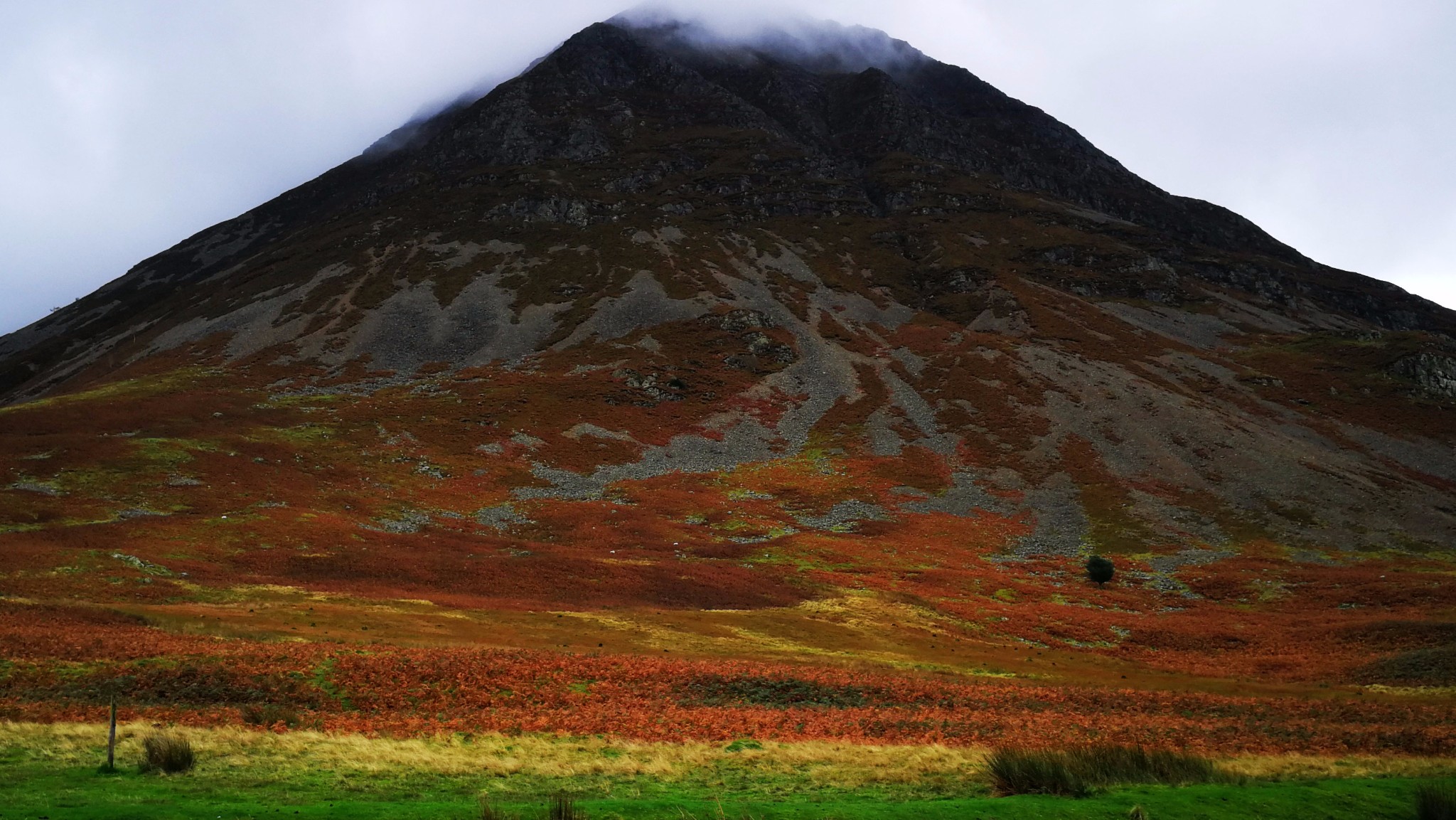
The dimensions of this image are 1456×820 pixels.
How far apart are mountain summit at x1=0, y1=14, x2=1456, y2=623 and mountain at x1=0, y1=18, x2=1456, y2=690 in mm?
699

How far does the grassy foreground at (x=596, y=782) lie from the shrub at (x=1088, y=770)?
73 centimetres

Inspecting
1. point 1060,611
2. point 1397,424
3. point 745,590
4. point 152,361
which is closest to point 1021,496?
point 1060,611

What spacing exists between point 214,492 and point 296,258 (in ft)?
460

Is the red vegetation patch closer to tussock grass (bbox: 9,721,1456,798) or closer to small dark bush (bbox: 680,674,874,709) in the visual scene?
small dark bush (bbox: 680,674,874,709)

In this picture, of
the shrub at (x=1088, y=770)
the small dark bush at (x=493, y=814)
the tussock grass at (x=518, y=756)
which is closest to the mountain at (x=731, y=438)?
the tussock grass at (x=518, y=756)

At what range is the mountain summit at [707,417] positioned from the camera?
69.8m

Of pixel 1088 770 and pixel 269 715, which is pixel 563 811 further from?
pixel 269 715

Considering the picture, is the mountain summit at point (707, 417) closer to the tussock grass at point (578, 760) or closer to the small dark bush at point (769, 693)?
the small dark bush at point (769, 693)

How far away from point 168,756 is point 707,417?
352ft

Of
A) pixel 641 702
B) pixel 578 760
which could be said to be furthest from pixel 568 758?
pixel 641 702

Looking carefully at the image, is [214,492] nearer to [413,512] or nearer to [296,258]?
[413,512]

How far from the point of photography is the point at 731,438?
118m

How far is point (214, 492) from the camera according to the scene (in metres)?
71.6

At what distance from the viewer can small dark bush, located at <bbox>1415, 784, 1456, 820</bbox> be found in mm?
15609
